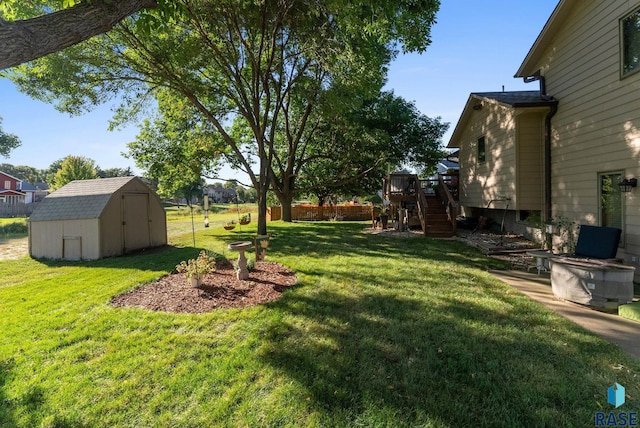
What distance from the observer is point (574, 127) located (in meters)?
7.62

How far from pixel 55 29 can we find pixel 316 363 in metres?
4.09

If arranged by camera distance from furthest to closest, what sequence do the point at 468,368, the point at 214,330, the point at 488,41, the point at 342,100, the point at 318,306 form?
1. the point at 342,100
2. the point at 488,41
3. the point at 318,306
4. the point at 214,330
5. the point at 468,368

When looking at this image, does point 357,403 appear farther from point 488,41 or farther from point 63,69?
point 63,69

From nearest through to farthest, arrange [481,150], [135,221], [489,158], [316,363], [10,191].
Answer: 1. [316,363]
2. [135,221]
3. [489,158]
4. [481,150]
5. [10,191]

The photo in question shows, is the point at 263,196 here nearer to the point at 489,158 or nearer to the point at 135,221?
the point at 135,221

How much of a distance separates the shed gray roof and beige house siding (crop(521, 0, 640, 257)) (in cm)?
1346

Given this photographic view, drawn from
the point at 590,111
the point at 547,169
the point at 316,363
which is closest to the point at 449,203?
the point at 547,169

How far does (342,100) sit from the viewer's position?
10.9 m

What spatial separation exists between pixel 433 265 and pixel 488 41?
7426 mm

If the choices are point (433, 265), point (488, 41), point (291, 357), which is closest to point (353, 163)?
point (488, 41)

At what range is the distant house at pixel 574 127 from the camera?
6.00 metres

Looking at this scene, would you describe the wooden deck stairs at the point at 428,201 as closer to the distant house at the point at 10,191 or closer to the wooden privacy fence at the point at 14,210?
the wooden privacy fence at the point at 14,210

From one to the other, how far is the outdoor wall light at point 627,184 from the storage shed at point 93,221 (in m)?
13.3

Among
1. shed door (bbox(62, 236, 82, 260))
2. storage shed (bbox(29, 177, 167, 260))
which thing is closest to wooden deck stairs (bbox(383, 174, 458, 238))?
storage shed (bbox(29, 177, 167, 260))
